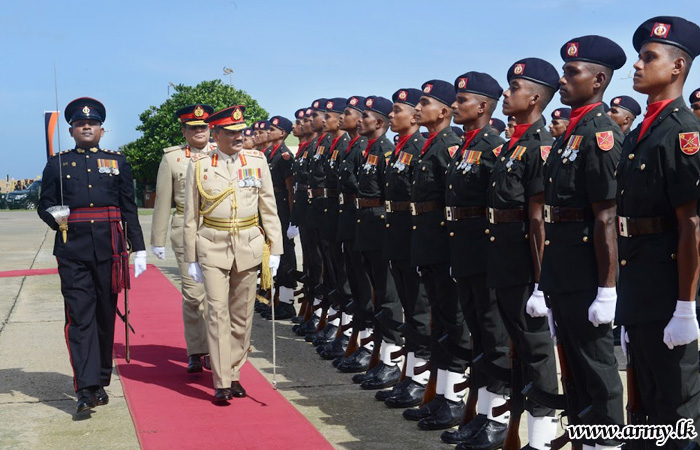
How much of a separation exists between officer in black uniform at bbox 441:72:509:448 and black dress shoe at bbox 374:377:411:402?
3.03 ft

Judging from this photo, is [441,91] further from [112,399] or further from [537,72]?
[112,399]

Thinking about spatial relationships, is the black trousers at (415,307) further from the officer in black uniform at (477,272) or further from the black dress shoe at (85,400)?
the black dress shoe at (85,400)

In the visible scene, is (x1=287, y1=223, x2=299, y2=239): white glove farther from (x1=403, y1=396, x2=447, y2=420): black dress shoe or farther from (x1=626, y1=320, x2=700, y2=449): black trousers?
(x1=626, y1=320, x2=700, y2=449): black trousers

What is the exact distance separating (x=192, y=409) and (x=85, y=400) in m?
0.75

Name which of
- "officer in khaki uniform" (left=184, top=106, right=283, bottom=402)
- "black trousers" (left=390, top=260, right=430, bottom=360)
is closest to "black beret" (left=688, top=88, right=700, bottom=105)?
"black trousers" (left=390, top=260, right=430, bottom=360)

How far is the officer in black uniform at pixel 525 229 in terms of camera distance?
4.73 meters

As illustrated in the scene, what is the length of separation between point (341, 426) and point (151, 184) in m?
44.0

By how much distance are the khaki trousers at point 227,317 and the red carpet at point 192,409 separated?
27 centimetres

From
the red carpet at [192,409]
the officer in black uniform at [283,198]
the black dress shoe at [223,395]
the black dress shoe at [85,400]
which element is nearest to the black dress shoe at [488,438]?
the red carpet at [192,409]

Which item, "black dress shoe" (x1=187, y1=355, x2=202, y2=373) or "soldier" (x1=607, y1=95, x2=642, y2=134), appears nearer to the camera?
"black dress shoe" (x1=187, y1=355, x2=202, y2=373)

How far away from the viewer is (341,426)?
5.79 metres

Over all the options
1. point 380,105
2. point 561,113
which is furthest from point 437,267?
point 561,113

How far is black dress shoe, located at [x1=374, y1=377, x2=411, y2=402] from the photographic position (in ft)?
20.7

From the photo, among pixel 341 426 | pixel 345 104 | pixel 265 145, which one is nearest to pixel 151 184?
pixel 265 145
